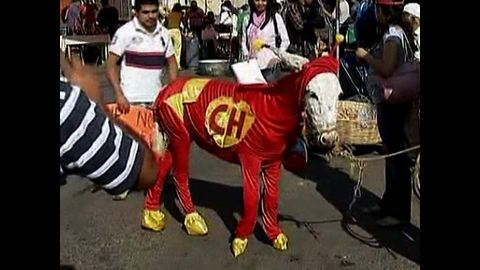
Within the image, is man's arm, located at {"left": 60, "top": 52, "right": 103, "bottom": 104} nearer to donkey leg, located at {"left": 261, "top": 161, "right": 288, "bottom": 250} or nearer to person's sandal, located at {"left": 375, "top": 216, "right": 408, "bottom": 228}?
donkey leg, located at {"left": 261, "top": 161, "right": 288, "bottom": 250}

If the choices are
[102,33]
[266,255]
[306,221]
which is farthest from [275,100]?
[102,33]

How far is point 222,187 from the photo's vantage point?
746cm

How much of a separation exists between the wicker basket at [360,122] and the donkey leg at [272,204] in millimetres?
2545

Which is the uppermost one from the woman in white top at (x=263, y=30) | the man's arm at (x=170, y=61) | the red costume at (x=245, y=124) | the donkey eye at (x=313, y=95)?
the woman in white top at (x=263, y=30)

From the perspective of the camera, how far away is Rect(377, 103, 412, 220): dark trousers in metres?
5.84

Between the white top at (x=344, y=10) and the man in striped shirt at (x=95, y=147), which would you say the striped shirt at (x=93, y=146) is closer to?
the man in striped shirt at (x=95, y=147)

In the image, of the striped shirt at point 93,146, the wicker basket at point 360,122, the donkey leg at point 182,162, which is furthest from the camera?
the wicker basket at point 360,122

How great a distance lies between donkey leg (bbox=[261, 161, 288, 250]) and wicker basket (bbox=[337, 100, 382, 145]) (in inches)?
100

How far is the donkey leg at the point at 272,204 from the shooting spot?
17.9 feet

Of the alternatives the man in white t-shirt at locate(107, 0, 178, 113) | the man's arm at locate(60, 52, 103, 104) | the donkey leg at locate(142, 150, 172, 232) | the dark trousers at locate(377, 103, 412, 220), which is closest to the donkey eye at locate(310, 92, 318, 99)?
the dark trousers at locate(377, 103, 412, 220)

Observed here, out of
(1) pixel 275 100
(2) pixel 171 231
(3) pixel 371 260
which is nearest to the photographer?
(1) pixel 275 100

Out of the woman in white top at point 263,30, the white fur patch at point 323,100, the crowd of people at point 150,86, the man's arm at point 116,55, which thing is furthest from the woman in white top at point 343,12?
the white fur patch at point 323,100
